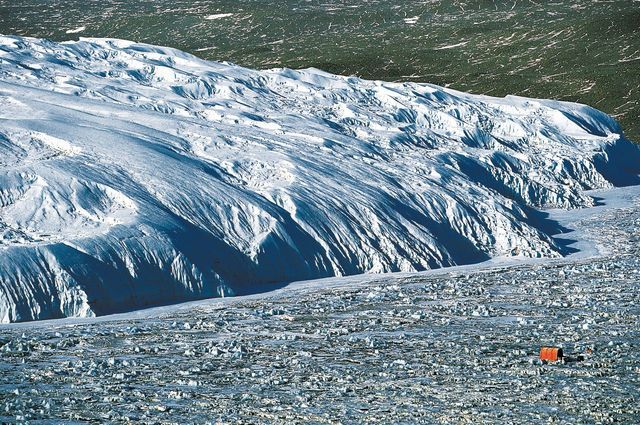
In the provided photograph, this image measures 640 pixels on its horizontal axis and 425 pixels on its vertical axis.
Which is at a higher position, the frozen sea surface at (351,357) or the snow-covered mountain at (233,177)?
the snow-covered mountain at (233,177)

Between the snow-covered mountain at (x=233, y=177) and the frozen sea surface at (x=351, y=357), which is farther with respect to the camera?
the snow-covered mountain at (x=233, y=177)

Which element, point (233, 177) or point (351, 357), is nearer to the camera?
point (351, 357)

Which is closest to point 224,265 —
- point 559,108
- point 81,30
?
point 559,108

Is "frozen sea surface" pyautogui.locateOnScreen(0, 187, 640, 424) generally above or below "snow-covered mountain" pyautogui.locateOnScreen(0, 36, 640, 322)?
below

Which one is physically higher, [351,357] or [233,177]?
[233,177]

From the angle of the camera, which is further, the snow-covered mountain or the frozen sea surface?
the snow-covered mountain
